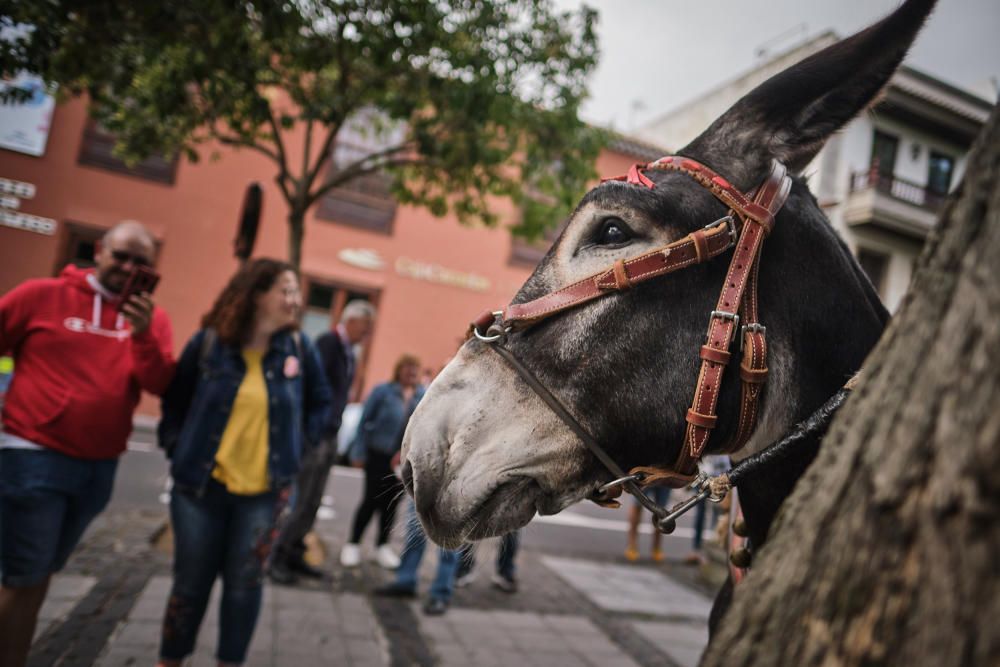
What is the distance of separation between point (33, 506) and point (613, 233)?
268 cm

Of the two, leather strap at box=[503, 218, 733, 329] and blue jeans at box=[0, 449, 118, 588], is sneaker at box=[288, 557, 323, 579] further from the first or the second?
leather strap at box=[503, 218, 733, 329]

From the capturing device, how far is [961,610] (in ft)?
1.61

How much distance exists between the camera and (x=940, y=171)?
57.9 ft

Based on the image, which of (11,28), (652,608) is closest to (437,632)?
(652,608)

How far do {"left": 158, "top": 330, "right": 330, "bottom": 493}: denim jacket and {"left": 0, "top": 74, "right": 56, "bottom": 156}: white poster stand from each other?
145cm

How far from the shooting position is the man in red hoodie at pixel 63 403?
245 cm

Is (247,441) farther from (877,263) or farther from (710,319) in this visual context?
(877,263)

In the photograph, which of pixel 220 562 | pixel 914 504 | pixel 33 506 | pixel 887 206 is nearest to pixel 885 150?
pixel 887 206

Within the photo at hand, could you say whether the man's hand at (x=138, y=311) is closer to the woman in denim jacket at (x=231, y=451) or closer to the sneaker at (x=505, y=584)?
the woman in denim jacket at (x=231, y=451)

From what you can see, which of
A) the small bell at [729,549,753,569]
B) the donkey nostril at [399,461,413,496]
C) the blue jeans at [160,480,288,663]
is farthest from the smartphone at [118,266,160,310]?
the small bell at [729,549,753,569]

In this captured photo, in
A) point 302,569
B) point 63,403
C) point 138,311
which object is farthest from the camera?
point 302,569

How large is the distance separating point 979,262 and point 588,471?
950 mm

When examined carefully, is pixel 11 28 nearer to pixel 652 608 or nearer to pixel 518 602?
pixel 518 602

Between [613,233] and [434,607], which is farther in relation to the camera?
[434,607]
